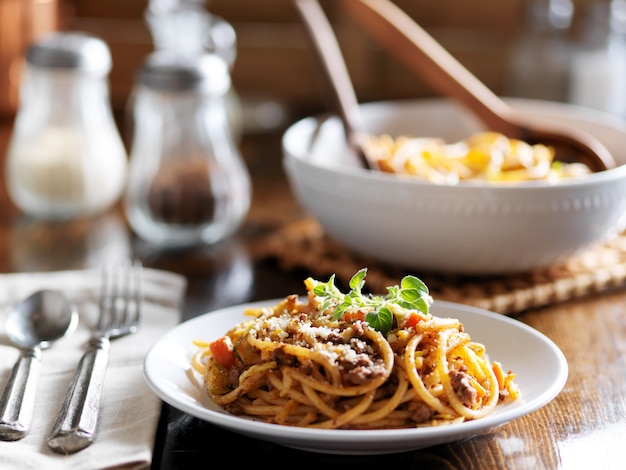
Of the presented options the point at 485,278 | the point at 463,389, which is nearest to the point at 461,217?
the point at 485,278

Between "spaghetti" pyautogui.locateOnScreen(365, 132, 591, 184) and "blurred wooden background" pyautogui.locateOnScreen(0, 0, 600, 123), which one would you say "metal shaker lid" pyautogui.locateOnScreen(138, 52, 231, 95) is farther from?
"blurred wooden background" pyautogui.locateOnScreen(0, 0, 600, 123)

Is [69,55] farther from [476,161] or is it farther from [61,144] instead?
[476,161]

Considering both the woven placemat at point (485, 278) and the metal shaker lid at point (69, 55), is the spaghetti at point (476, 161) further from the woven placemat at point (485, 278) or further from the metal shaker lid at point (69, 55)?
the metal shaker lid at point (69, 55)

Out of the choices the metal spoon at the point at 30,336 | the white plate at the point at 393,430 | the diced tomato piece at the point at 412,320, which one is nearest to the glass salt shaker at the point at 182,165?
the metal spoon at the point at 30,336

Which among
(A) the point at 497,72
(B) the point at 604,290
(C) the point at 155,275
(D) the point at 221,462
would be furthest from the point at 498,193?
(A) the point at 497,72

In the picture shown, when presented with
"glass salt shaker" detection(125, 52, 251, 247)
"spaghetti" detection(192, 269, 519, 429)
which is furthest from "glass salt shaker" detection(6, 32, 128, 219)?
"spaghetti" detection(192, 269, 519, 429)

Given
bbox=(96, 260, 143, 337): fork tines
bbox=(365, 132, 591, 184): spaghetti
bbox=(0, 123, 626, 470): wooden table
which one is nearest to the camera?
bbox=(0, 123, 626, 470): wooden table
